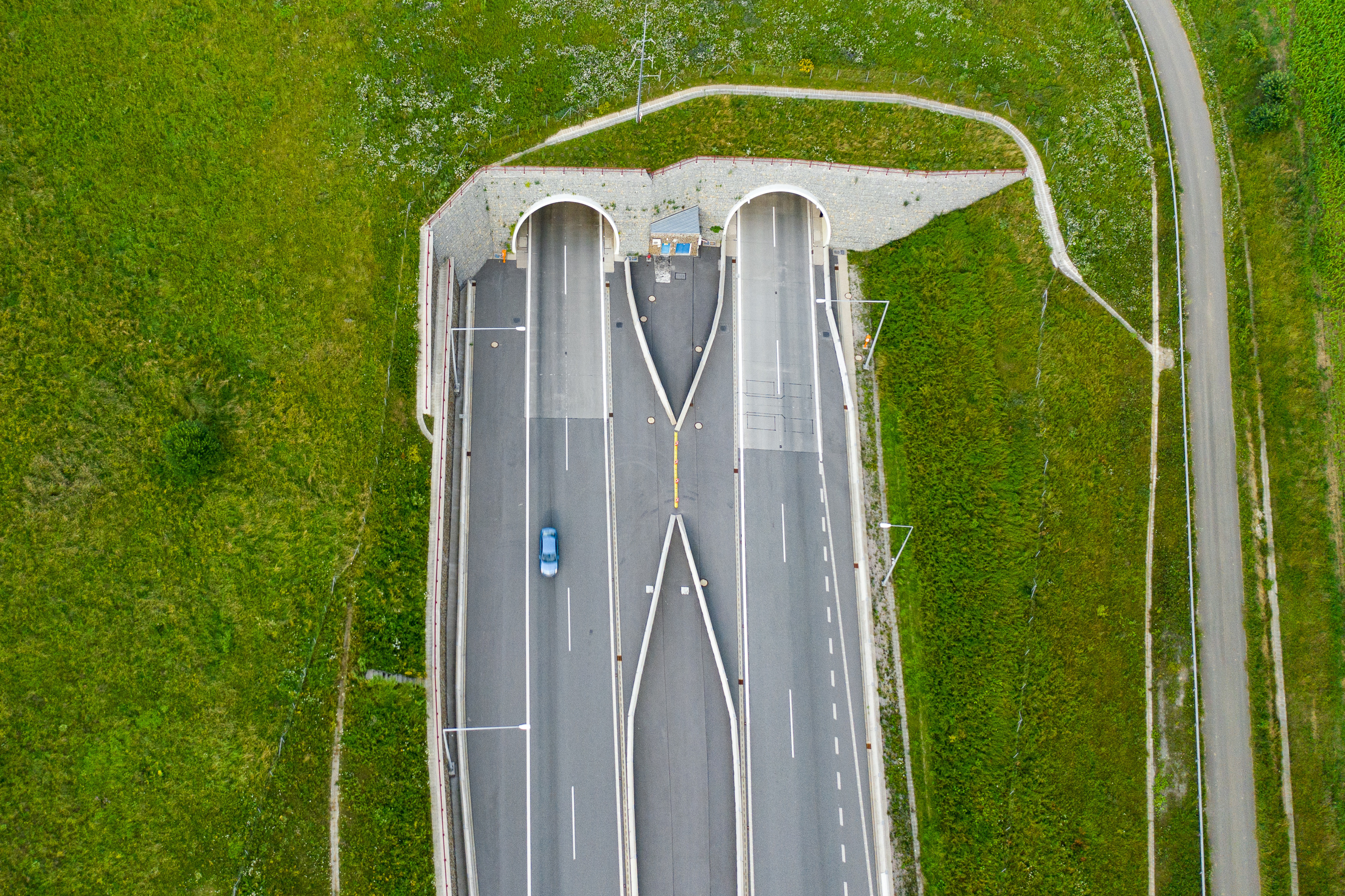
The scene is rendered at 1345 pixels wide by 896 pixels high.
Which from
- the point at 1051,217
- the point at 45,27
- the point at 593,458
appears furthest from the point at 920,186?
the point at 45,27

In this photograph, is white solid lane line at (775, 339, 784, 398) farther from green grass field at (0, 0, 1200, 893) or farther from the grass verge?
green grass field at (0, 0, 1200, 893)

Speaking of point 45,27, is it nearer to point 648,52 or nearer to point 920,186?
point 648,52

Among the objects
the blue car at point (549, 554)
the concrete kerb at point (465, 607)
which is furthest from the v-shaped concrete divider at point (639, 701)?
the concrete kerb at point (465, 607)

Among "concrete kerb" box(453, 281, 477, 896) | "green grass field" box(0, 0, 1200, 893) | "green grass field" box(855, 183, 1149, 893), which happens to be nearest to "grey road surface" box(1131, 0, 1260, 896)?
"green grass field" box(0, 0, 1200, 893)

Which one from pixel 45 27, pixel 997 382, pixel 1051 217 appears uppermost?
pixel 45 27

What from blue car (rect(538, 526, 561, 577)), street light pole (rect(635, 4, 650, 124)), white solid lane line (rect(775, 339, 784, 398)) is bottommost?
blue car (rect(538, 526, 561, 577))

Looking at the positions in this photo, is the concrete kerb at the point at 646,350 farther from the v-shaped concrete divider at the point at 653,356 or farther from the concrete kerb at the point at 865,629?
the concrete kerb at the point at 865,629
